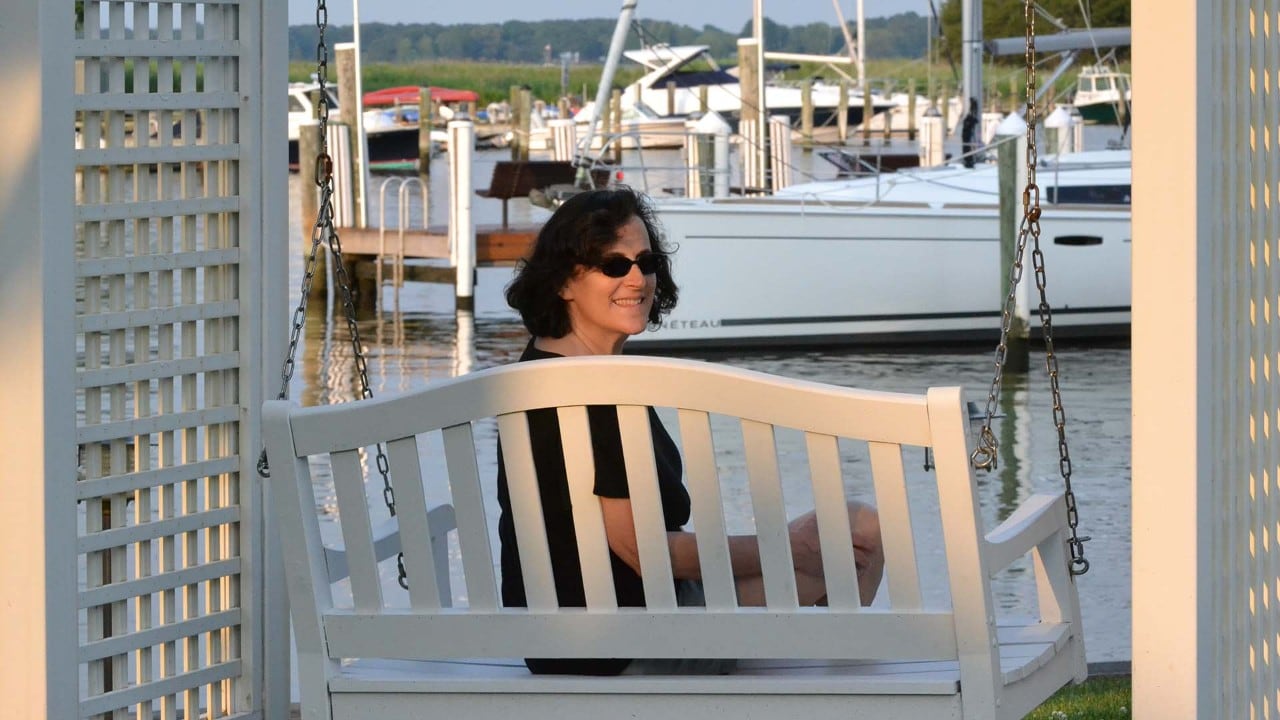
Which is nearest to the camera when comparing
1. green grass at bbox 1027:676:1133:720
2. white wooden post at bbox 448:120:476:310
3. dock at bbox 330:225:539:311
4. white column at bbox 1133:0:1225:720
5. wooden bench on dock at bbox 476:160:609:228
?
white column at bbox 1133:0:1225:720

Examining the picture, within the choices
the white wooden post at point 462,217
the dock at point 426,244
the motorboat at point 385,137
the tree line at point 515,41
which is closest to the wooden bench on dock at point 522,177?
the dock at point 426,244

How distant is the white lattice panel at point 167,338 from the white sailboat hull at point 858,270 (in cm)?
1223

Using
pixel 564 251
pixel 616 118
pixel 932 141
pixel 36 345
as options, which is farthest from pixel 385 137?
pixel 36 345

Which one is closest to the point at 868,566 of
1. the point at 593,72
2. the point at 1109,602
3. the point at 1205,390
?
the point at 1205,390

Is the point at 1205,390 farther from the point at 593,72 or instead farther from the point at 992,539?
the point at 593,72

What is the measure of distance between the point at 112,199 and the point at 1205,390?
204cm

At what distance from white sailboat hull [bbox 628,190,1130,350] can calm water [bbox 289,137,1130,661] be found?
1.11ft

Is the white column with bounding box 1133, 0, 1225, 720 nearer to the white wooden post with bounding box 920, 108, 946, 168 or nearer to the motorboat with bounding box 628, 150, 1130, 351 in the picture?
the motorboat with bounding box 628, 150, 1130, 351

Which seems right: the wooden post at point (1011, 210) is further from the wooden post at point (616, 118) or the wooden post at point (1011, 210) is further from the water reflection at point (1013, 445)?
the wooden post at point (616, 118)

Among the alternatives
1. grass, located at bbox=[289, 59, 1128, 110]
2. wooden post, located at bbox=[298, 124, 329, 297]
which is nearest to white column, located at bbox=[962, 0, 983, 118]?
wooden post, located at bbox=[298, 124, 329, 297]

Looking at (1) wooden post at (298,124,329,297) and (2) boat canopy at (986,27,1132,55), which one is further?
(1) wooden post at (298,124,329,297)

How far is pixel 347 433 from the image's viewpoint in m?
3.07

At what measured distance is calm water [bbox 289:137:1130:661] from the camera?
795 cm

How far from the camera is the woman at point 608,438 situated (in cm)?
313
